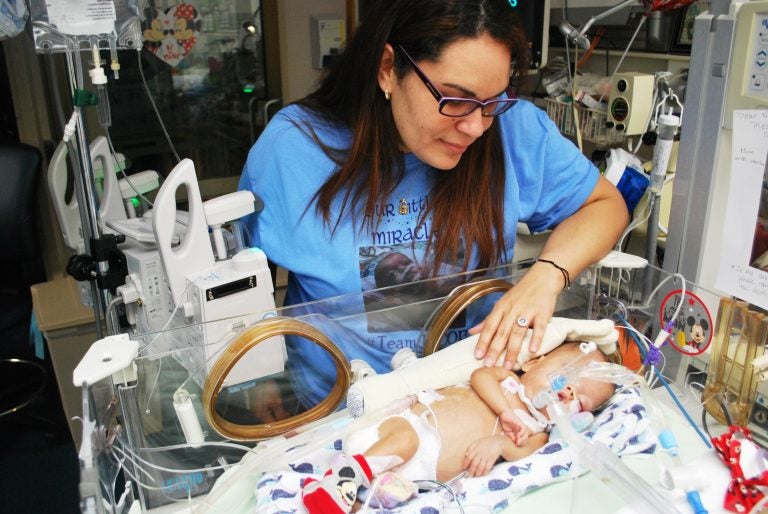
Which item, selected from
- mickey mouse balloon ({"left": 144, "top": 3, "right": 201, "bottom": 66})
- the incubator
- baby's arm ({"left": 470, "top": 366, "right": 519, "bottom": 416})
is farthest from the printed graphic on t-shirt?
mickey mouse balloon ({"left": 144, "top": 3, "right": 201, "bottom": 66})

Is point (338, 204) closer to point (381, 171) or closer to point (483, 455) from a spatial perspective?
point (381, 171)

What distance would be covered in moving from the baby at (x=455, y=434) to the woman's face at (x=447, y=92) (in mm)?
432

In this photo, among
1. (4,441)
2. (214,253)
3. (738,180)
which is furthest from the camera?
(4,441)

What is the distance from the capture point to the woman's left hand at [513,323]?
117 centimetres

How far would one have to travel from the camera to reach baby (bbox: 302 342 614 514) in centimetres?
87

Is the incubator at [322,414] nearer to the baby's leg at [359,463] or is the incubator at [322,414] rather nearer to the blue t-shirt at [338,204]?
the baby's leg at [359,463]

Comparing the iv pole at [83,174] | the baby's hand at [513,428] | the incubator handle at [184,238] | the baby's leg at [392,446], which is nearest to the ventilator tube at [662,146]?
the baby's hand at [513,428]

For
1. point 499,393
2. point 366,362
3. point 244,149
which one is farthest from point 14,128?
point 499,393

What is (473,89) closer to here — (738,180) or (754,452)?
(738,180)

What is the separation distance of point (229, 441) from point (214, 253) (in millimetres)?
376

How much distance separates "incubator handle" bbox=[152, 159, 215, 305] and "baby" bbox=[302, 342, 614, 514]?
1.43ft

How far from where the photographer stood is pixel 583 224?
137 centimetres

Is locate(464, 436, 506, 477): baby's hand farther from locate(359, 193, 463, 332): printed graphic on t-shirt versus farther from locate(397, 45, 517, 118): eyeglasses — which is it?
locate(397, 45, 517, 118): eyeglasses

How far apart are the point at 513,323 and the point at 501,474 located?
0.98ft
